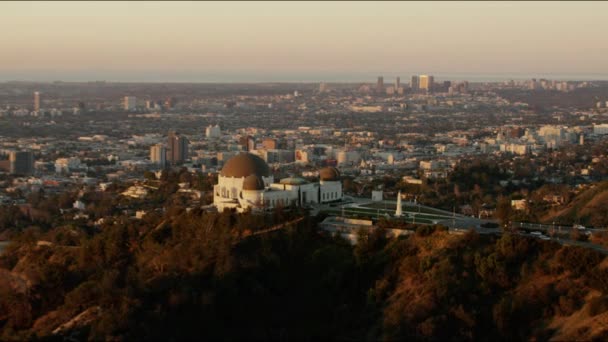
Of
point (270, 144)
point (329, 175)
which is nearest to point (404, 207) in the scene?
point (329, 175)

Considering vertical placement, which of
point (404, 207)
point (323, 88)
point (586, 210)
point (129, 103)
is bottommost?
point (129, 103)

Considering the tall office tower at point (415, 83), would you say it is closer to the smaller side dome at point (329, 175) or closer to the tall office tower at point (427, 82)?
the tall office tower at point (427, 82)

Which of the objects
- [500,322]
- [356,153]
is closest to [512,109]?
[356,153]

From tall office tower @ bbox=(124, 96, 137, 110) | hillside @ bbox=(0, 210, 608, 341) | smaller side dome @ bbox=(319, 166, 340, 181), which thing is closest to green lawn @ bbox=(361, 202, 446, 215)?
smaller side dome @ bbox=(319, 166, 340, 181)

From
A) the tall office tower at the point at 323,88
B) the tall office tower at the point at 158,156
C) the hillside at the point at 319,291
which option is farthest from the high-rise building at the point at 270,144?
the tall office tower at the point at 323,88

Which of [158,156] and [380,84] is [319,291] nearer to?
[158,156]

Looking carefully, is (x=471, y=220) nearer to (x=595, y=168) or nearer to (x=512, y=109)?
(x=595, y=168)

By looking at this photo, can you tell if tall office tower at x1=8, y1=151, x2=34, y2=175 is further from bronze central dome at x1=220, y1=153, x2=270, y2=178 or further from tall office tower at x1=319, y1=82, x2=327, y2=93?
tall office tower at x1=319, y1=82, x2=327, y2=93
